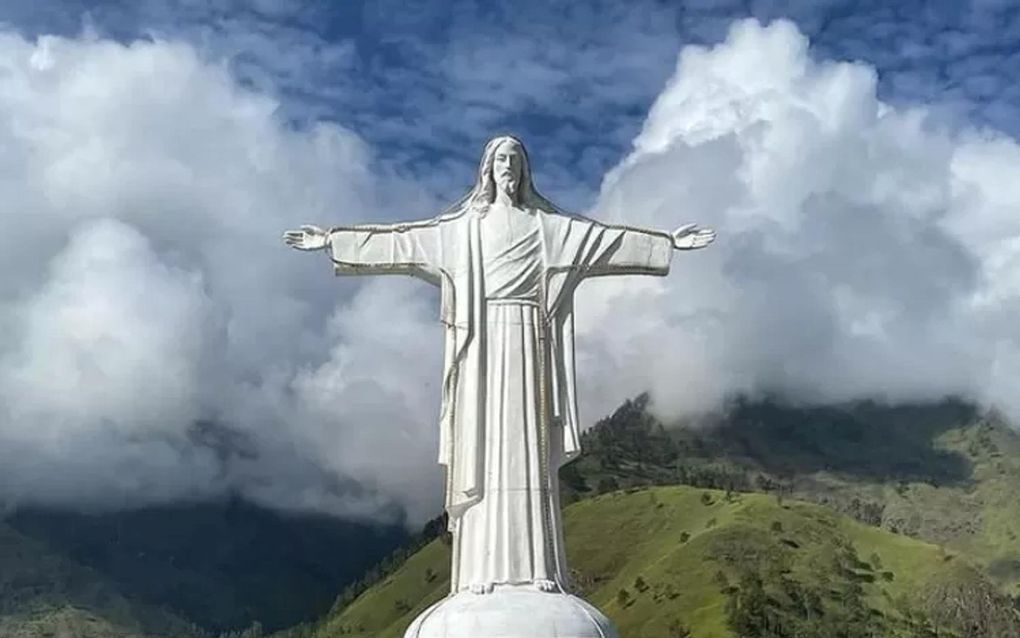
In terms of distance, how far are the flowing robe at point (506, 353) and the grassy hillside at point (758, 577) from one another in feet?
442

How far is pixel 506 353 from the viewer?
16.9 metres

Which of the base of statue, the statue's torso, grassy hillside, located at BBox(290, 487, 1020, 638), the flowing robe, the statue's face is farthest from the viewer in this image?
grassy hillside, located at BBox(290, 487, 1020, 638)

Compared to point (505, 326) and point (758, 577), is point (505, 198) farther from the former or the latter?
point (758, 577)

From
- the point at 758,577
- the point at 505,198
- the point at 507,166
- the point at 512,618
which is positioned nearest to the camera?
the point at 512,618

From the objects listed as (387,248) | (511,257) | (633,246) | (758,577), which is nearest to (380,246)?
(387,248)

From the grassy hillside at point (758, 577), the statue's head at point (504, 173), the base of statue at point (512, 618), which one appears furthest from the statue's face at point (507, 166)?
the grassy hillside at point (758, 577)

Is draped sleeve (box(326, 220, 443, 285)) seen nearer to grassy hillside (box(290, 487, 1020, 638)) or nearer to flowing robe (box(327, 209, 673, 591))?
flowing robe (box(327, 209, 673, 591))

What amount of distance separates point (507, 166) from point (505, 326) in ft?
6.73

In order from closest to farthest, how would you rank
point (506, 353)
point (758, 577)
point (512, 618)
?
point (512, 618)
point (506, 353)
point (758, 577)

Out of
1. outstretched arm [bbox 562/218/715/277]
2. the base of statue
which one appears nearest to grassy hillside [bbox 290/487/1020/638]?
outstretched arm [bbox 562/218/715/277]

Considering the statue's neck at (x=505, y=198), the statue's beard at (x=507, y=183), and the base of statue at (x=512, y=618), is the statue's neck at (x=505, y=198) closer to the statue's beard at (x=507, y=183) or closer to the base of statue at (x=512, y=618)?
the statue's beard at (x=507, y=183)

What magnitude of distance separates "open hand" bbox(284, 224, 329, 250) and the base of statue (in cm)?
Answer: 485

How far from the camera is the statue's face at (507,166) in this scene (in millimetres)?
17297

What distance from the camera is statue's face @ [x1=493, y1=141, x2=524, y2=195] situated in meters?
17.3
